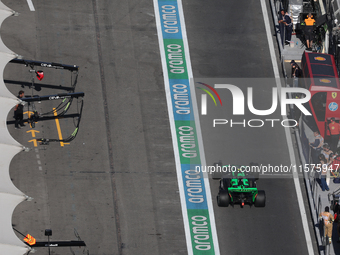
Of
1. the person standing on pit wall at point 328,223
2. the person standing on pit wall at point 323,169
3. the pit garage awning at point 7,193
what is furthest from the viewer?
the person standing on pit wall at point 323,169

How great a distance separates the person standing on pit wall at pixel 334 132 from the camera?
148 ft

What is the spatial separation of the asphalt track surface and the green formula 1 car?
2.13ft

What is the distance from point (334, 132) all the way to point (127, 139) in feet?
32.8

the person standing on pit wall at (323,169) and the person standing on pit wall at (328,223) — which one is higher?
the person standing on pit wall at (323,169)

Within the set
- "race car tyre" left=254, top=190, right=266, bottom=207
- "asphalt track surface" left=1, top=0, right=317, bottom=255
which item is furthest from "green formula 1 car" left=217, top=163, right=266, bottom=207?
"asphalt track surface" left=1, top=0, right=317, bottom=255

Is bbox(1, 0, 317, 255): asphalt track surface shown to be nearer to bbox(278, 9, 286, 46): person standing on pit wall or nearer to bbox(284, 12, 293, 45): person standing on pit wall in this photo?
bbox(278, 9, 286, 46): person standing on pit wall

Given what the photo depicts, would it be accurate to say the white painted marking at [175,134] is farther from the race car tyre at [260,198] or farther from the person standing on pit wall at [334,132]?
the person standing on pit wall at [334,132]

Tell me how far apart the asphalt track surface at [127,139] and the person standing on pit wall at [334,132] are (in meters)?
2.35

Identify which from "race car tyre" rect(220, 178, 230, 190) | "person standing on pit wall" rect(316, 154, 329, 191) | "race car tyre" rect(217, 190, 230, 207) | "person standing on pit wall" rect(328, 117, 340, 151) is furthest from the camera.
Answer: "person standing on pit wall" rect(328, 117, 340, 151)

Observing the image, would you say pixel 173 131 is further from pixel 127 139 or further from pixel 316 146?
pixel 316 146

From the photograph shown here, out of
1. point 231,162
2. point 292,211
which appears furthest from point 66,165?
point 292,211

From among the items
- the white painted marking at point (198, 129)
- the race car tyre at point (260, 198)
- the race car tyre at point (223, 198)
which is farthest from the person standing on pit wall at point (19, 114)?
the race car tyre at point (260, 198)

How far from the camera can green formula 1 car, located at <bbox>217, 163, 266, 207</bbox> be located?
42125mm

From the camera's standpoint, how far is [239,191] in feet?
138
